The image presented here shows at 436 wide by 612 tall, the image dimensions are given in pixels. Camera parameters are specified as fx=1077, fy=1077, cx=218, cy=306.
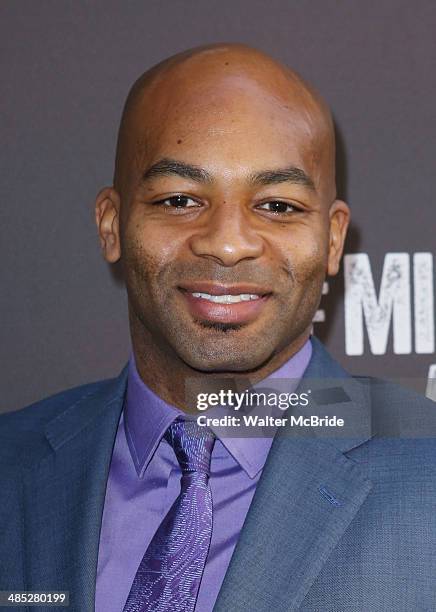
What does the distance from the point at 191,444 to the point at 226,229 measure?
0.30 meters

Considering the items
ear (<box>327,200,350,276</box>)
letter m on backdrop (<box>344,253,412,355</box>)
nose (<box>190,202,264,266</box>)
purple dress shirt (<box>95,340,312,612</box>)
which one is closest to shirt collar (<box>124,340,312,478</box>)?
purple dress shirt (<box>95,340,312,612</box>)

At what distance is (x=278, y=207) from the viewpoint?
1.44 m

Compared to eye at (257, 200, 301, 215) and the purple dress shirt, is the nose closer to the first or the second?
eye at (257, 200, 301, 215)

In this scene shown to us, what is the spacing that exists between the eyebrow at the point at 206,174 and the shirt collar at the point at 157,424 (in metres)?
0.25

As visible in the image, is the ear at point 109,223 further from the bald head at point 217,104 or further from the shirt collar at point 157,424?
the shirt collar at point 157,424

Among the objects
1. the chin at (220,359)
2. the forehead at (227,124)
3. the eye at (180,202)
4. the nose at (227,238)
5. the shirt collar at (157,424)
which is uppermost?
the forehead at (227,124)

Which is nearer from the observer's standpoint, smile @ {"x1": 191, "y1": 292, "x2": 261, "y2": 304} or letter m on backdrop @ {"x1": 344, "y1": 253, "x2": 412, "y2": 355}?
smile @ {"x1": 191, "y1": 292, "x2": 261, "y2": 304}

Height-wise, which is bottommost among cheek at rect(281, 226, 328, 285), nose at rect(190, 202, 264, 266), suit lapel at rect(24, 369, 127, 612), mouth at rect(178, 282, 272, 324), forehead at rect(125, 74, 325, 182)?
suit lapel at rect(24, 369, 127, 612)

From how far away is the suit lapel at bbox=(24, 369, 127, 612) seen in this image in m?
1.39

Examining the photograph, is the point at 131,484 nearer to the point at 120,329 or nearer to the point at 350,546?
the point at 350,546

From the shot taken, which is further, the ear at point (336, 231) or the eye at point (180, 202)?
the ear at point (336, 231)

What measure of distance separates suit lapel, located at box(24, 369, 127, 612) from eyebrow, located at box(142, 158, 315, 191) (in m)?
0.34

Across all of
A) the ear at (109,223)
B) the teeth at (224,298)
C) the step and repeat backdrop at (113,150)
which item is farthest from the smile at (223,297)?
the step and repeat backdrop at (113,150)

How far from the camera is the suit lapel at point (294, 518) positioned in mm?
1291
